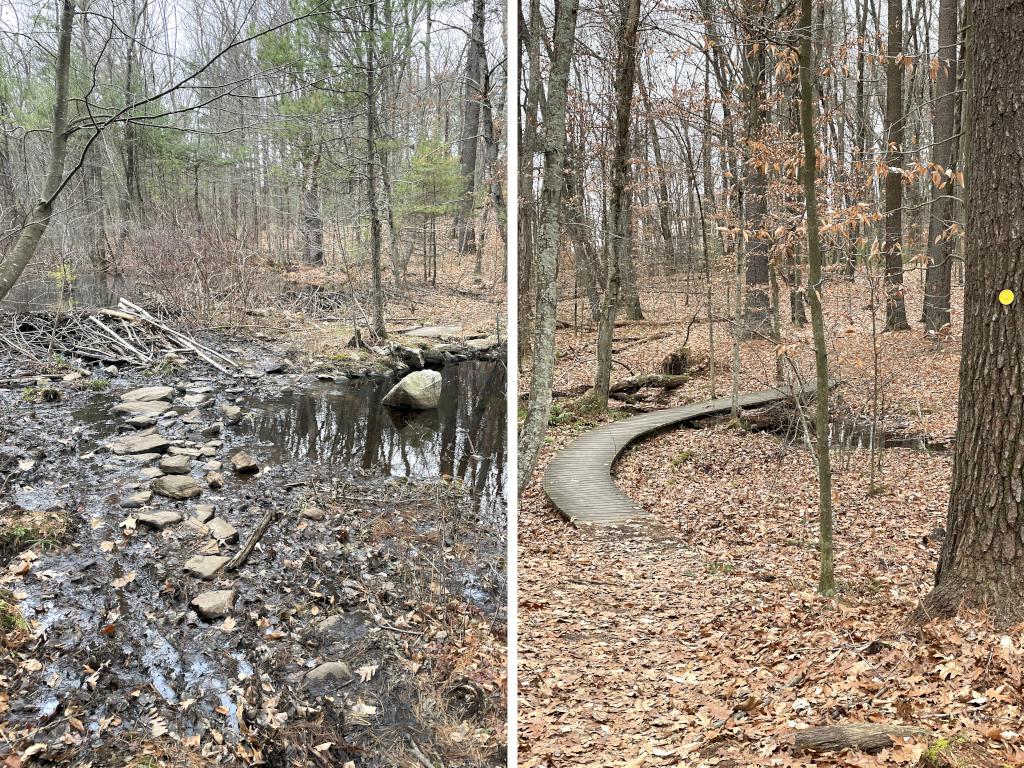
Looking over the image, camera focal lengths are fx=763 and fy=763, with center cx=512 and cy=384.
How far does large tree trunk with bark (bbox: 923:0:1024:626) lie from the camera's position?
3.58 meters

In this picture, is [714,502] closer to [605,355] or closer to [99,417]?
[605,355]

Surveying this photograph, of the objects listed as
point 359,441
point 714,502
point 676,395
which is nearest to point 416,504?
point 359,441

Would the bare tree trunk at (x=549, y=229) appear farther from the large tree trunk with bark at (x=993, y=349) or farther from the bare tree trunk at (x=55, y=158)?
the bare tree trunk at (x=55, y=158)

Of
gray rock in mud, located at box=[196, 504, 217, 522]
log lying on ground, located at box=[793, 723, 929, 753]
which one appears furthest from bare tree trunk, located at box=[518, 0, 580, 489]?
gray rock in mud, located at box=[196, 504, 217, 522]

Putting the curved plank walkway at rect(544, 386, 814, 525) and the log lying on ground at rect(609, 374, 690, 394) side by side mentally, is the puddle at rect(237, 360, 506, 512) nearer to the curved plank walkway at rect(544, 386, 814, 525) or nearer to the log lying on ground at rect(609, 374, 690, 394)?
the curved plank walkway at rect(544, 386, 814, 525)

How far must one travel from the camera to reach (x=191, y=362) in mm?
1752

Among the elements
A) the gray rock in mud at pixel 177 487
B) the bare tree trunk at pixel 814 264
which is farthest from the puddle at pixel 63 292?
the bare tree trunk at pixel 814 264

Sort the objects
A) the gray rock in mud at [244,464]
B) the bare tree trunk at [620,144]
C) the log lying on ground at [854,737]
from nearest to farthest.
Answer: the gray rock in mud at [244,464]
the log lying on ground at [854,737]
the bare tree trunk at [620,144]

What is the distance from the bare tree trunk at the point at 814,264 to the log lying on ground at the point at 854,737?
2032 millimetres

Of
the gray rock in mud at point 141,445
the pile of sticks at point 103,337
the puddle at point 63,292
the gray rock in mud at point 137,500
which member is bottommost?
the gray rock in mud at point 137,500

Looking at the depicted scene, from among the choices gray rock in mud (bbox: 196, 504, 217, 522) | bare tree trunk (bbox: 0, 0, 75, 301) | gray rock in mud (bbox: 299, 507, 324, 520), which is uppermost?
bare tree trunk (bbox: 0, 0, 75, 301)

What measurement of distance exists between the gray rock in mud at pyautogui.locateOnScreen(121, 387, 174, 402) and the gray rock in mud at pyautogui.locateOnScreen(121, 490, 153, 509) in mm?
209

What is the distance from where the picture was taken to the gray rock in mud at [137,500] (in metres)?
1.51

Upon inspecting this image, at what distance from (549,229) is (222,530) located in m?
4.66
